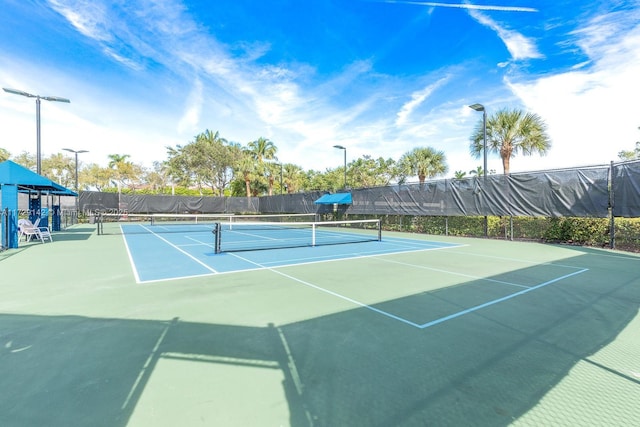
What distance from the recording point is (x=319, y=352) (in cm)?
285

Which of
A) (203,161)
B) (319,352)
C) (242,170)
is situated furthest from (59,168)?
(319,352)

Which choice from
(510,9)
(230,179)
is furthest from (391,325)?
(230,179)

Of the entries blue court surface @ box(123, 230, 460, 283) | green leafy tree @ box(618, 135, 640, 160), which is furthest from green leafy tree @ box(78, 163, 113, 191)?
green leafy tree @ box(618, 135, 640, 160)

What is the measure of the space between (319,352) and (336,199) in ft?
61.4

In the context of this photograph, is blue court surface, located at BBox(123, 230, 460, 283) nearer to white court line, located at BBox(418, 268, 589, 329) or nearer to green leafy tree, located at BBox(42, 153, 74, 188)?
white court line, located at BBox(418, 268, 589, 329)

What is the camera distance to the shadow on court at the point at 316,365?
2018 mm

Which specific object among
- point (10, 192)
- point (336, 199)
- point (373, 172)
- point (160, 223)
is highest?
point (373, 172)

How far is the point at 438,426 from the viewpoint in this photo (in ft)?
6.13

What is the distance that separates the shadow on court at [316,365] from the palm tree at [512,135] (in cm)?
1463

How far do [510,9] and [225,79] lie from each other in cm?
1552

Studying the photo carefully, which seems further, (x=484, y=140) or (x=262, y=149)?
(x=262, y=149)

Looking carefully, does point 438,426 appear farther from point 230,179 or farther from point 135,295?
point 230,179

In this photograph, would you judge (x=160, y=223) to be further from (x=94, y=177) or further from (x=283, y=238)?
(x=94, y=177)

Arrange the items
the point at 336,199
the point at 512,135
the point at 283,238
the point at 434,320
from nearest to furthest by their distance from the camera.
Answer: the point at 434,320
the point at 283,238
the point at 512,135
the point at 336,199
